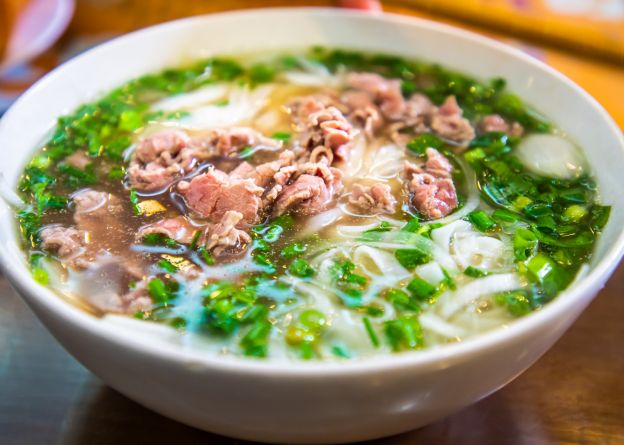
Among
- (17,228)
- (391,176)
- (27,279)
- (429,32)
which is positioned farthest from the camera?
(429,32)

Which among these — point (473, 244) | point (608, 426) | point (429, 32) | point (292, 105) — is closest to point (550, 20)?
point (429, 32)

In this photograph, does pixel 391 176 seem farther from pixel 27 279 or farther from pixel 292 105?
pixel 27 279

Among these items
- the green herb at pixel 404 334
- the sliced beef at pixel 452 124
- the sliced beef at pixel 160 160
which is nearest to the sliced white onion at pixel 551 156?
the sliced beef at pixel 452 124

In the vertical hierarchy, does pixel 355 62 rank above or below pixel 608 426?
above

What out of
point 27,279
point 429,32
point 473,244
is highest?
point 429,32

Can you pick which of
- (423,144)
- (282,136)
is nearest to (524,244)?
(423,144)

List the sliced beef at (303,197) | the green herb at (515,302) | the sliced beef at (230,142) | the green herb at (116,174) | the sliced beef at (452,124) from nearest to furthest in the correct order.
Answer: the green herb at (515,302), the sliced beef at (303,197), the green herb at (116,174), the sliced beef at (230,142), the sliced beef at (452,124)

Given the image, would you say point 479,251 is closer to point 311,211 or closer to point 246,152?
point 311,211

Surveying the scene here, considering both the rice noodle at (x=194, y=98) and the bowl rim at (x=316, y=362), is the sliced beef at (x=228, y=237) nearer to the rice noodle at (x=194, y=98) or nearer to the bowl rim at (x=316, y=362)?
the bowl rim at (x=316, y=362)
